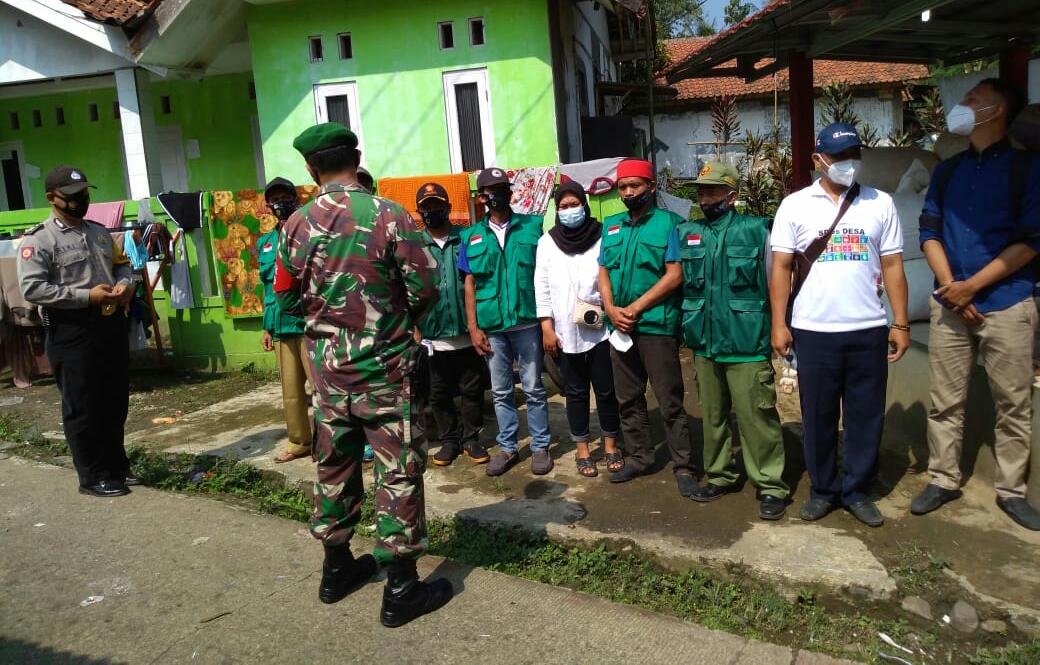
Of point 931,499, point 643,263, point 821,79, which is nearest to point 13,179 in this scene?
point 643,263

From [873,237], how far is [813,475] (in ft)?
4.10

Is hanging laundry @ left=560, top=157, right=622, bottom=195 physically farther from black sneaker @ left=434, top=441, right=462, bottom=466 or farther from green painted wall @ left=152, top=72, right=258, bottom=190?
green painted wall @ left=152, top=72, right=258, bottom=190

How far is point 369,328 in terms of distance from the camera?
317 cm

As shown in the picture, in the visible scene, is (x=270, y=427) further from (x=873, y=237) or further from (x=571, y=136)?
(x=571, y=136)

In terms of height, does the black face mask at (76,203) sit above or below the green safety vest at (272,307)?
above

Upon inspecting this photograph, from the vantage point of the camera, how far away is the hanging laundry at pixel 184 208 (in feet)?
28.3

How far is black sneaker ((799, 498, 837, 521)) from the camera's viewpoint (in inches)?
155

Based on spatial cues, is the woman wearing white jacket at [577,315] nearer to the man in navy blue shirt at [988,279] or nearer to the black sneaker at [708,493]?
the black sneaker at [708,493]

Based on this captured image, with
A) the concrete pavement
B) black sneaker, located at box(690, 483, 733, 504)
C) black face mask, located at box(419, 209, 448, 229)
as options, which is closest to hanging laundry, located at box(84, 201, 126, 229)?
the concrete pavement

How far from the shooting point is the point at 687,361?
7578 millimetres

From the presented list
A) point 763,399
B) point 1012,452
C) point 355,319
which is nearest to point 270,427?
point 355,319

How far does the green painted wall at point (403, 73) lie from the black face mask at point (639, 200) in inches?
223

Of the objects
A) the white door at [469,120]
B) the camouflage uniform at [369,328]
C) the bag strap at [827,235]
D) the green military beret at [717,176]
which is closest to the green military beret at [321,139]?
the camouflage uniform at [369,328]

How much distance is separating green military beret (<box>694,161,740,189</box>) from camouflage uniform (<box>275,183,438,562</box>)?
5.49 feet
